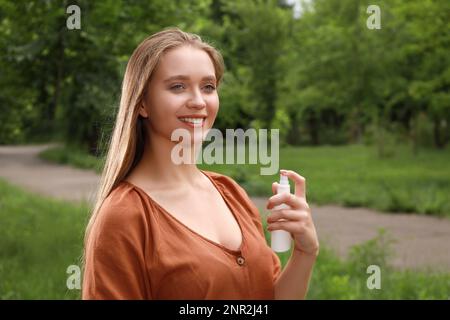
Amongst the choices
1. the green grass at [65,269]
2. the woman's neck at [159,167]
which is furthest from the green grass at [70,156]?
the woman's neck at [159,167]

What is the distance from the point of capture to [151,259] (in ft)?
3.79

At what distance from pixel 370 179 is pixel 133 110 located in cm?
1151

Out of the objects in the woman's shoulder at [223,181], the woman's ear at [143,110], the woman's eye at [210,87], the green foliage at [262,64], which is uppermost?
the green foliage at [262,64]

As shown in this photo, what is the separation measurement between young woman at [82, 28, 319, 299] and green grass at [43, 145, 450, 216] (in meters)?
7.66

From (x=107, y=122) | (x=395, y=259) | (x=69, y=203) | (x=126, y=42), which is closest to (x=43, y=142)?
(x=69, y=203)

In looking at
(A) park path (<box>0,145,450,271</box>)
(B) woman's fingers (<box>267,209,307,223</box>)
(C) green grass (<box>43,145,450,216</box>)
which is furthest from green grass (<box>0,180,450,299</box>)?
(C) green grass (<box>43,145,450,216</box>)

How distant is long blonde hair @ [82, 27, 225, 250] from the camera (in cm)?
124

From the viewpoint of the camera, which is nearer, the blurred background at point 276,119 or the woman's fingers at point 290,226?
the woman's fingers at point 290,226

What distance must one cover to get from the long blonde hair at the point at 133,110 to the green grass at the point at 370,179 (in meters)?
7.77

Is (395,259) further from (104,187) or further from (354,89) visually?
(354,89)

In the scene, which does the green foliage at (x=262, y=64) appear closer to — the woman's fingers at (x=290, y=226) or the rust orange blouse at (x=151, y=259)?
the rust orange blouse at (x=151, y=259)

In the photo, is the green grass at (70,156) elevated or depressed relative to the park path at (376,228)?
elevated

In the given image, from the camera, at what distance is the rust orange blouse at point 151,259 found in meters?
1.13
